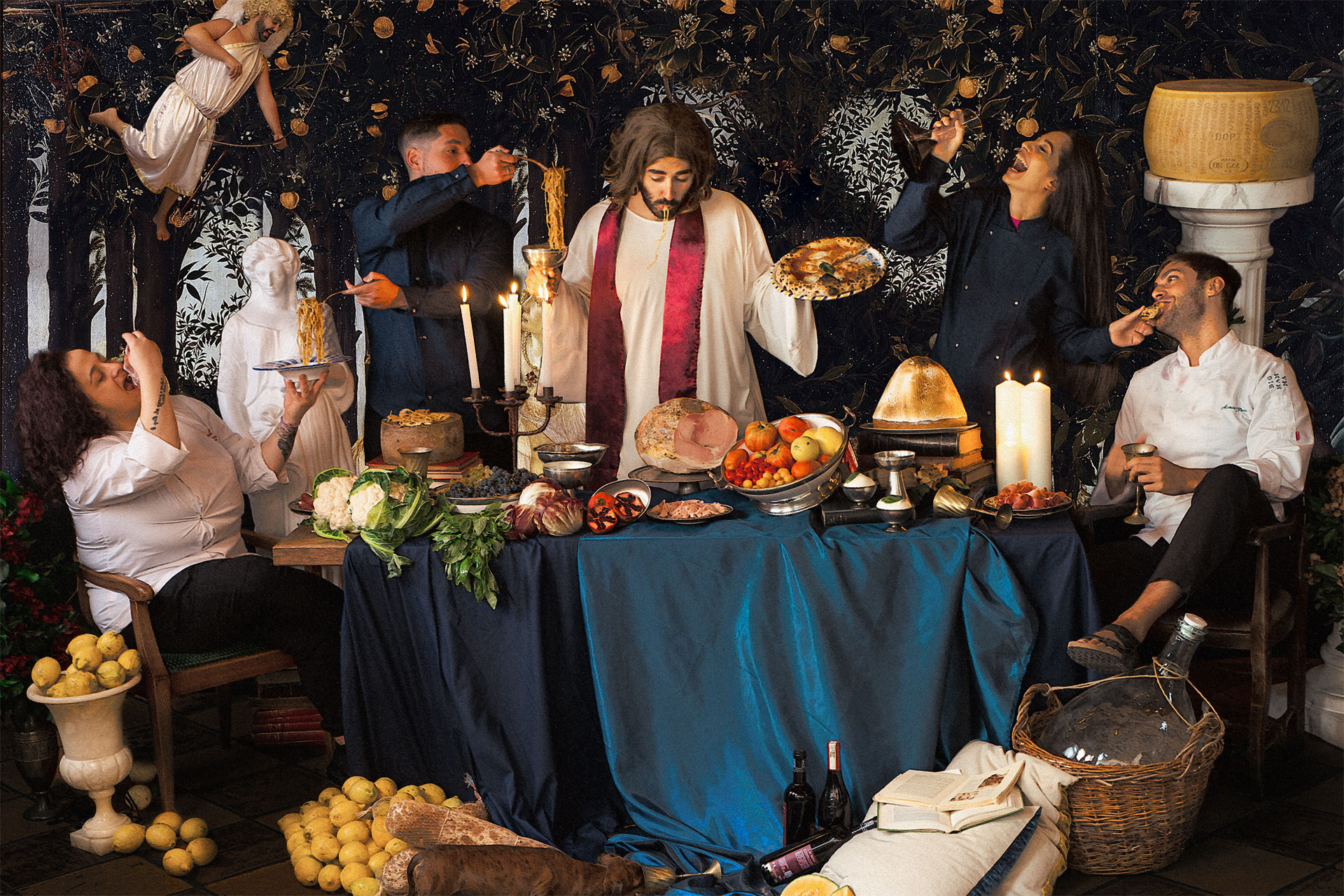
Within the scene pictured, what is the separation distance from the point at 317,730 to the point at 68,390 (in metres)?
1.58

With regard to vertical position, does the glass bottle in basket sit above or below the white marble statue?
below

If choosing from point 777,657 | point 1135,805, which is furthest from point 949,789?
point 777,657

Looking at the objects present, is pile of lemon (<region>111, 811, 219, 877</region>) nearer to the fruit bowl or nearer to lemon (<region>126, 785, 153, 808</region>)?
lemon (<region>126, 785, 153, 808</region>)

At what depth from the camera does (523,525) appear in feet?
13.3

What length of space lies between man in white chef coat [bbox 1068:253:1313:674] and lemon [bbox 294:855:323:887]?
254 cm

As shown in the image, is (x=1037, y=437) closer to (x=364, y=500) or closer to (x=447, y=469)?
(x=447, y=469)

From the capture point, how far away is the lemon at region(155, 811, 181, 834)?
4172mm

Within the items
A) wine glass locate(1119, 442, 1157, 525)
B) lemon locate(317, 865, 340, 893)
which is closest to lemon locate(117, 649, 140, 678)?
lemon locate(317, 865, 340, 893)

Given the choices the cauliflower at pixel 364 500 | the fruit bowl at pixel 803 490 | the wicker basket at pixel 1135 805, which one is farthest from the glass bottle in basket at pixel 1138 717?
the cauliflower at pixel 364 500

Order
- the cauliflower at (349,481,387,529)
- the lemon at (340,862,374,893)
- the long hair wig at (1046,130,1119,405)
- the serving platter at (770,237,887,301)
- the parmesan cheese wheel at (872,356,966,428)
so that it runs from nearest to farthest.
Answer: the lemon at (340,862,374,893), the cauliflower at (349,481,387,529), the parmesan cheese wheel at (872,356,966,428), the serving platter at (770,237,887,301), the long hair wig at (1046,130,1119,405)

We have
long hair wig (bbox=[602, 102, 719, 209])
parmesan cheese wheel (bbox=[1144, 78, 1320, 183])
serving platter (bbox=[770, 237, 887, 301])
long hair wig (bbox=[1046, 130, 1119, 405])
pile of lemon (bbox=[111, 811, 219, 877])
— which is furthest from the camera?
long hair wig (bbox=[1046, 130, 1119, 405])

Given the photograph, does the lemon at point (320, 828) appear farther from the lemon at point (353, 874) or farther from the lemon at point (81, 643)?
the lemon at point (81, 643)

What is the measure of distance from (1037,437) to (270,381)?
3.08 meters

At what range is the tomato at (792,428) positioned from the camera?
4.21 metres
